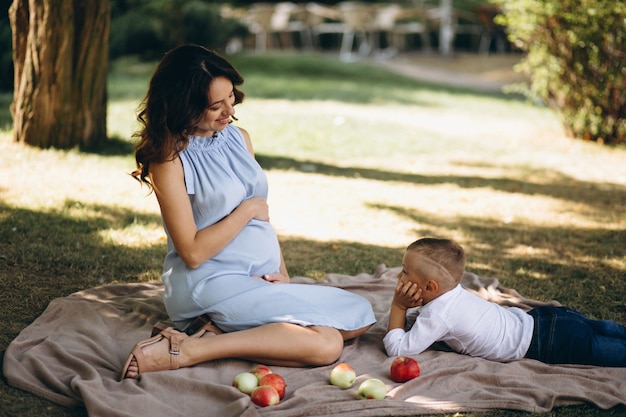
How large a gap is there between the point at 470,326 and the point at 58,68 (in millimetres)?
5444

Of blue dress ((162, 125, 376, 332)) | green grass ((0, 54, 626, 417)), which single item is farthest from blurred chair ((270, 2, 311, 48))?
blue dress ((162, 125, 376, 332))


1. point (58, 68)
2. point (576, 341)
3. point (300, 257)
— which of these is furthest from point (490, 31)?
point (576, 341)

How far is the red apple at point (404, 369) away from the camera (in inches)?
130

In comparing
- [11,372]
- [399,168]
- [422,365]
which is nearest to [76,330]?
[11,372]

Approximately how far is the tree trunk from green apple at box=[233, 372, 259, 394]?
5193 mm

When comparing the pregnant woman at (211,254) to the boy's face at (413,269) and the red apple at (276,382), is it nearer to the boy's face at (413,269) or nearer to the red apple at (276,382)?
the red apple at (276,382)

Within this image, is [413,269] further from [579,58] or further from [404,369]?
[579,58]

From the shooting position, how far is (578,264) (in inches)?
208

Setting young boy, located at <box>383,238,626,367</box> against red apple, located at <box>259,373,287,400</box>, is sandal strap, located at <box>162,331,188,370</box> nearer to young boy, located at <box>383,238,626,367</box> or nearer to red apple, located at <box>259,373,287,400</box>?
red apple, located at <box>259,373,287,400</box>

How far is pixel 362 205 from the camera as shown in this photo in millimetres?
6758

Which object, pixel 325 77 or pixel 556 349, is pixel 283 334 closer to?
pixel 556 349

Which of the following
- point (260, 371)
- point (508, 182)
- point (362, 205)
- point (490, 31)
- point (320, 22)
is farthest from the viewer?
point (320, 22)

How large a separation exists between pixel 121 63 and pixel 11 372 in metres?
15.4

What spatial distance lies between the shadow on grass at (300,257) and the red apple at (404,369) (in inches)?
62.7
